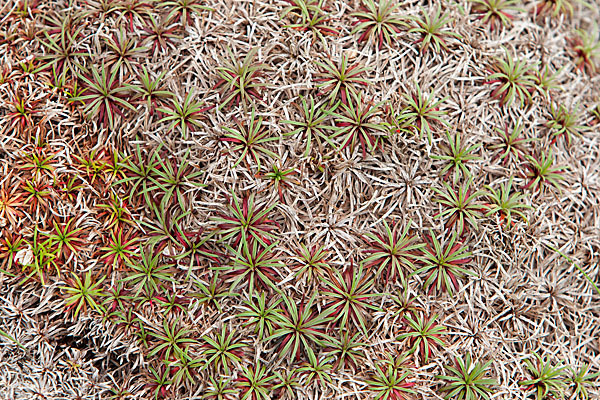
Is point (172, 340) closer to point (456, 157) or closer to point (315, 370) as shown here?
point (315, 370)

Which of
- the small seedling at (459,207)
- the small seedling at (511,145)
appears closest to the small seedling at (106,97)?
the small seedling at (459,207)

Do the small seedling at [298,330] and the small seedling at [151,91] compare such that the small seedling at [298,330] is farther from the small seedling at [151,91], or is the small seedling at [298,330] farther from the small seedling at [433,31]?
the small seedling at [433,31]

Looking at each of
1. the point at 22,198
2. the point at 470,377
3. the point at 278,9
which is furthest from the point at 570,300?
the point at 22,198

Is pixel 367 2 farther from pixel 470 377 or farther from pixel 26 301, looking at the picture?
pixel 26 301

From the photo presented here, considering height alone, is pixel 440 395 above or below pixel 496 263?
below

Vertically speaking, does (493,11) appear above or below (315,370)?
above

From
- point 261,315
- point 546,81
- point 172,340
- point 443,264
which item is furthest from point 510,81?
point 172,340

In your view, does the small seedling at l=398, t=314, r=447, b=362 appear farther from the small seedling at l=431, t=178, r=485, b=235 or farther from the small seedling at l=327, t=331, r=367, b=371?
A: the small seedling at l=431, t=178, r=485, b=235
